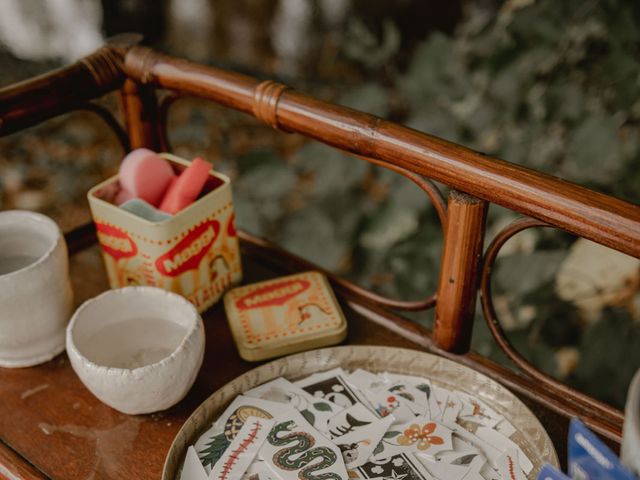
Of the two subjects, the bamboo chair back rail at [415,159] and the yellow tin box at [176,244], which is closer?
the bamboo chair back rail at [415,159]

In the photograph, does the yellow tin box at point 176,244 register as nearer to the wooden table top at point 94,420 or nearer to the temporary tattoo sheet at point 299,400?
the wooden table top at point 94,420

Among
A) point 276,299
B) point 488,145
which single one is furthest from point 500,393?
point 488,145

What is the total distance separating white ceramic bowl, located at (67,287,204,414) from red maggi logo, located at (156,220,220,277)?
0.07 meters

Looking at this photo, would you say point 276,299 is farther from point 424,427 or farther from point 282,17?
point 282,17

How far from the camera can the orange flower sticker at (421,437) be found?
0.91 metres

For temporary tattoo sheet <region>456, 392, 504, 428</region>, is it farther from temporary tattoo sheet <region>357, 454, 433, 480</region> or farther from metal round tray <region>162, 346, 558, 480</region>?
temporary tattoo sheet <region>357, 454, 433, 480</region>

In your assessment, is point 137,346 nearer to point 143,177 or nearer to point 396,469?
point 143,177

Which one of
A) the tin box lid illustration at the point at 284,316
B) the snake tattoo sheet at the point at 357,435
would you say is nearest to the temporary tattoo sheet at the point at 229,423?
the snake tattoo sheet at the point at 357,435

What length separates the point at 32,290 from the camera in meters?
1.02

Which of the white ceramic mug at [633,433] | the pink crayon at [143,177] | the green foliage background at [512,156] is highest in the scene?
the white ceramic mug at [633,433]

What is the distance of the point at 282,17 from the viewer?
4.17 m

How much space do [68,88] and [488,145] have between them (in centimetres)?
151

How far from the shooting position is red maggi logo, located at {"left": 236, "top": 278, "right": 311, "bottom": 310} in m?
1.18

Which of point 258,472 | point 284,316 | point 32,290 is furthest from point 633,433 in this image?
point 32,290
